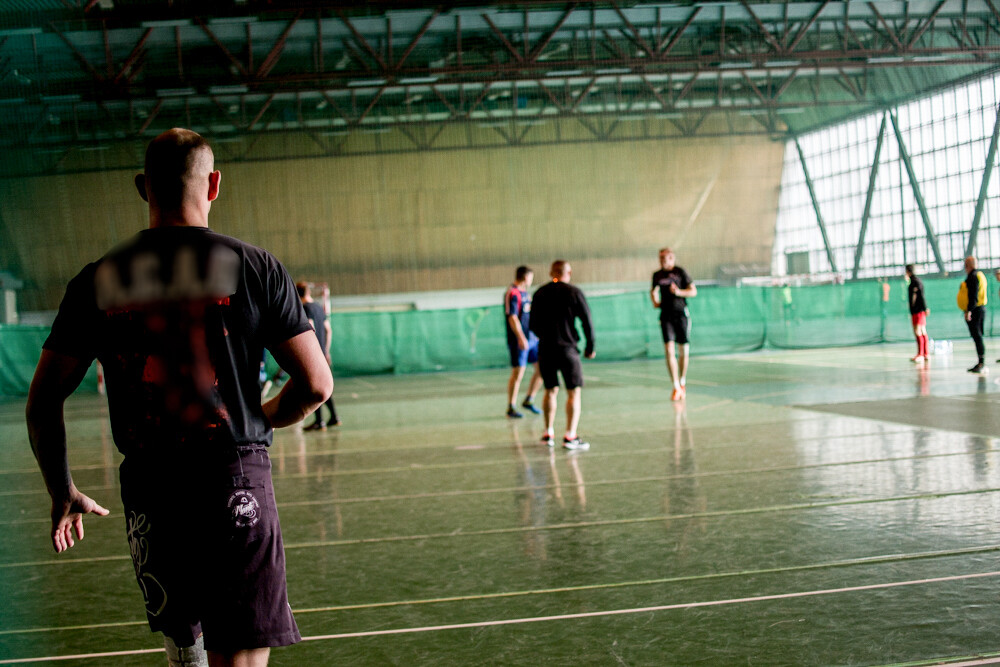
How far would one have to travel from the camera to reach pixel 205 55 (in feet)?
89.6

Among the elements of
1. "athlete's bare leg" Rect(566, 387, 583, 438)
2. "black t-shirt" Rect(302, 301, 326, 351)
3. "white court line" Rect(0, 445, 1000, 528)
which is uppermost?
"black t-shirt" Rect(302, 301, 326, 351)

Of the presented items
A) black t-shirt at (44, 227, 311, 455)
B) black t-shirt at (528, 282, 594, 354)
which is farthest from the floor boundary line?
black t-shirt at (528, 282, 594, 354)

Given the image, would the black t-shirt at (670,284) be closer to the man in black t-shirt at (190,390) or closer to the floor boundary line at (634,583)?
the floor boundary line at (634,583)

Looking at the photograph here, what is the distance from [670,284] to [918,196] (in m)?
25.5

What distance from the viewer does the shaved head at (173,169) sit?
217 cm

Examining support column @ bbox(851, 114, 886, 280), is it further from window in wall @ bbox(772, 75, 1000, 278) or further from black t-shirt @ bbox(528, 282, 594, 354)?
black t-shirt @ bbox(528, 282, 594, 354)

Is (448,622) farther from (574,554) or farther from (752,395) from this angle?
(752,395)

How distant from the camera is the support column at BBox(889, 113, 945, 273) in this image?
110 feet

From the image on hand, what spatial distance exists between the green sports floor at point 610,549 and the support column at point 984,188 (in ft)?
78.7

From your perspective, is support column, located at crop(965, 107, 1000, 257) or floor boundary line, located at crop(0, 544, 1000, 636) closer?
floor boundary line, located at crop(0, 544, 1000, 636)

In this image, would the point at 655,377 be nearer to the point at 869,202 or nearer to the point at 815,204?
the point at 869,202

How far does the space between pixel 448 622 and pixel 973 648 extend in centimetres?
203

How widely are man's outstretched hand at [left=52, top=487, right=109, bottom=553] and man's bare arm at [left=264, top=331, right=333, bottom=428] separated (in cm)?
54

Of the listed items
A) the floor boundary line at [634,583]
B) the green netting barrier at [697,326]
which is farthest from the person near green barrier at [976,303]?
the floor boundary line at [634,583]
